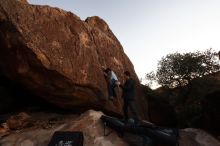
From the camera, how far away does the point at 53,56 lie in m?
16.8

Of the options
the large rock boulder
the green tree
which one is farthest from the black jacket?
the green tree

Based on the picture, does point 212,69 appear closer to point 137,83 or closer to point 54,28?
point 137,83

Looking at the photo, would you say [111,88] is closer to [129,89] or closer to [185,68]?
[129,89]

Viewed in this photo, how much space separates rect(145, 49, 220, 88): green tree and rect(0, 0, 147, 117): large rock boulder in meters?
11.8

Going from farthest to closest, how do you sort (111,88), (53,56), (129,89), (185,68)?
(185,68) < (111,88) < (53,56) < (129,89)

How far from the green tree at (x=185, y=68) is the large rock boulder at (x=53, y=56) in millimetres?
11817

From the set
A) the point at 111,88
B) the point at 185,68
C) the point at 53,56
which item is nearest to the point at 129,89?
the point at 111,88

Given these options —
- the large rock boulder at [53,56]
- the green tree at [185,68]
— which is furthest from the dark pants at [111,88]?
the green tree at [185,68]

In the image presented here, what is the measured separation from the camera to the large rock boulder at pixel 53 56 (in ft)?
53.6

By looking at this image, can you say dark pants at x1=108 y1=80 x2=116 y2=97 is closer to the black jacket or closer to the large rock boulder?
the large rock boulder

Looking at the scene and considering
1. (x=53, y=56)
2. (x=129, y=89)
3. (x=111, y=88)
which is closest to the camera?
(x=129, y=89)

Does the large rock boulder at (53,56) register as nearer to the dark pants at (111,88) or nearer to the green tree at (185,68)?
the dark pants at (111,88)

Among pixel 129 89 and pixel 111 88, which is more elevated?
pixel 111 88

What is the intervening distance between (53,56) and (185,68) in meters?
16.7
